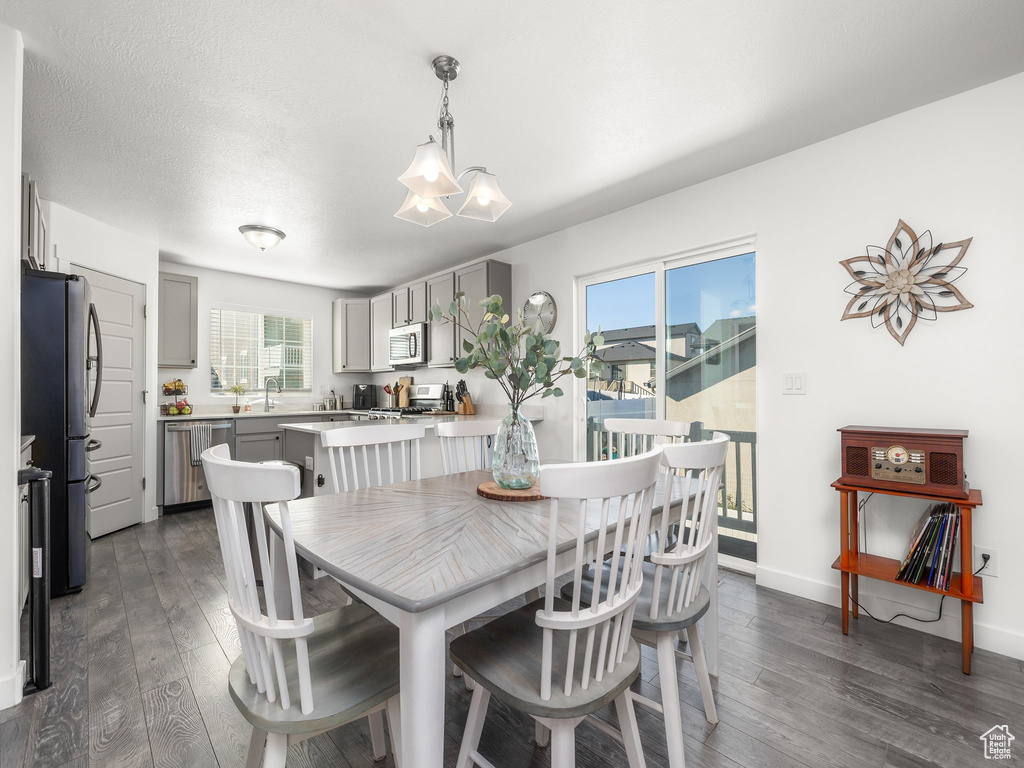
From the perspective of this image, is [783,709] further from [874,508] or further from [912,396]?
[912,396]

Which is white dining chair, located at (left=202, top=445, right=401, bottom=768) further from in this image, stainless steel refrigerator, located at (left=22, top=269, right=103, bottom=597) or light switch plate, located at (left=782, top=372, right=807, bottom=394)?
light switch plate, located at (left=782, top=372, right=807, bottom=394)

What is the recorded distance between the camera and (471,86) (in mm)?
2021

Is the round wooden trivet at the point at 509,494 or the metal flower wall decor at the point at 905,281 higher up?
the metal flower wall decor at the point at 905,281

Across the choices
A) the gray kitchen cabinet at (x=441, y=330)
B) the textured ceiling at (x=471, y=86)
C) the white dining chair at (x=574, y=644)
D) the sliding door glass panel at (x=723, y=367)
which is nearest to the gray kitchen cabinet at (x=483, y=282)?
the gray kitchen cabinet at (x=441, y=330)

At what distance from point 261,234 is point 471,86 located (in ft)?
7.86

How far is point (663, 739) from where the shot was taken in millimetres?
1498

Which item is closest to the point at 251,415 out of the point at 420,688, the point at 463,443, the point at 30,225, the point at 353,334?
the point at 353,334

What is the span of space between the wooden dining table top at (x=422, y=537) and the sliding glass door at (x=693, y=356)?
1571 millimetres

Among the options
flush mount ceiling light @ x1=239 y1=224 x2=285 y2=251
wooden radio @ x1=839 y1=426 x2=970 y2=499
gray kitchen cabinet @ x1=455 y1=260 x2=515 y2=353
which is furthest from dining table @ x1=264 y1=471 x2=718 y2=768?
flush mount ceiling light @ x1=239 y1=224 x2=285 y2=251

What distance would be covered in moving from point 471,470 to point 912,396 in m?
2.13

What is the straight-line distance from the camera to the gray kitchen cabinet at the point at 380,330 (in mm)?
5285

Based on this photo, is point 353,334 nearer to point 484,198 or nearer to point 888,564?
point 484,198

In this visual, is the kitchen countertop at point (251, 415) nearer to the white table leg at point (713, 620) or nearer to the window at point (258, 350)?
the window at point (258, 350)

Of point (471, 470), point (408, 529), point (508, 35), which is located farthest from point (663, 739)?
point (508, 35)
